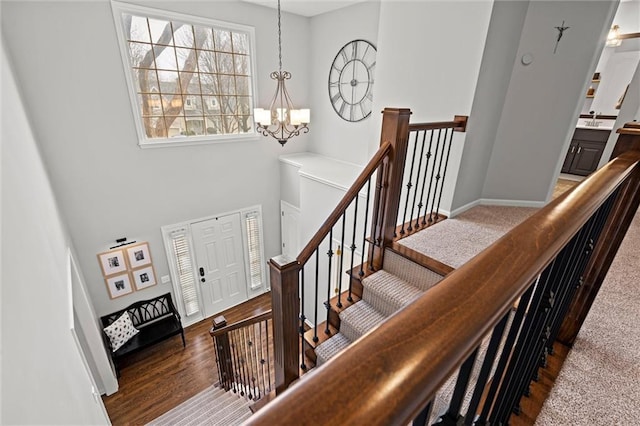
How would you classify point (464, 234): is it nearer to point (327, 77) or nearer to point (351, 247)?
point (351, 247)

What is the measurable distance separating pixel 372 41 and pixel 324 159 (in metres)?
1.98

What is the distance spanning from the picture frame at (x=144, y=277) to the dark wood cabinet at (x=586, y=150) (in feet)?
24.6

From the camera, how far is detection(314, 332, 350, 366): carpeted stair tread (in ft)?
6.94

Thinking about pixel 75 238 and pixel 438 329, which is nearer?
pixel 438 329

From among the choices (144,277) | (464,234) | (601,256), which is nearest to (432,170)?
(464,234)

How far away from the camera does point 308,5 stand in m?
4.46

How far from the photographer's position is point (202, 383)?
13.3 ft

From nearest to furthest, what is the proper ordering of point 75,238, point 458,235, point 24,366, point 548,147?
point 24,366
point 458,235
point 548,147
point 75,238

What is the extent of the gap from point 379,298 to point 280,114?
2.78m

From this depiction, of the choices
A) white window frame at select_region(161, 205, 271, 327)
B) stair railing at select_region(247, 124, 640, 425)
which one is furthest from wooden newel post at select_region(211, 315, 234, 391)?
stair railing at select_region(247, 124, 640, 425)

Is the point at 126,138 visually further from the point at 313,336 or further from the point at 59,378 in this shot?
the point at 313,336

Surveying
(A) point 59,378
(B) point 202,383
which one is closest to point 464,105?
(A) point 59,378

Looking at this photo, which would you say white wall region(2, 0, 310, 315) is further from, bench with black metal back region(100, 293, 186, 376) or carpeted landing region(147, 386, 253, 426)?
carpeted landing region(147, 386, 253, 426)

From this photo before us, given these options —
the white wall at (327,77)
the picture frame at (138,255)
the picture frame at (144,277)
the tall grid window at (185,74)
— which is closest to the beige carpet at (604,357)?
the white wall at (327,77)
